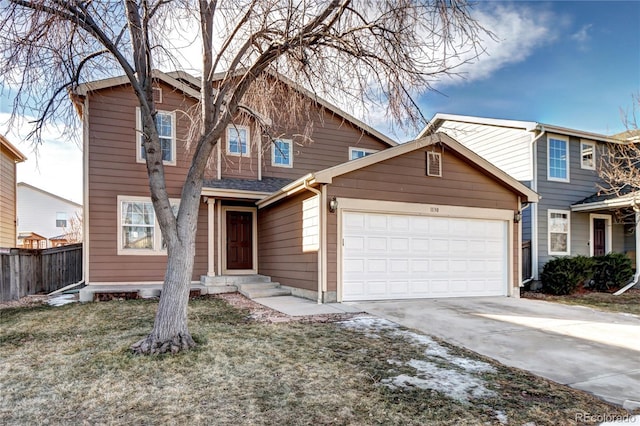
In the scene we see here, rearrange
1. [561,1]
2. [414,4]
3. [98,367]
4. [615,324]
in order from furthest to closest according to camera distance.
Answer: [561,1] < [615,324] < [414,4] < [98,367]

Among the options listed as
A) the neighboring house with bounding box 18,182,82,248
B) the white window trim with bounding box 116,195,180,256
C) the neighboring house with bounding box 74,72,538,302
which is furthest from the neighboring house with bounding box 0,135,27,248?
the neighboring house with bounding box 18,182,82,248

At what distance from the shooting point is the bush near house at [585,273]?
11.4 meters

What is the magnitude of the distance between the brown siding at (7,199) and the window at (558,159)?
60.9 feet

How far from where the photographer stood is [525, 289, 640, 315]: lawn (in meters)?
8.98

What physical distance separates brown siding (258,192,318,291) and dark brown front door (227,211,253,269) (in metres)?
0.30

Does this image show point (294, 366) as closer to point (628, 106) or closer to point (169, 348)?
point (169, 348)

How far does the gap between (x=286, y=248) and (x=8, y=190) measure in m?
11.9

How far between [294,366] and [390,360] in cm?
109

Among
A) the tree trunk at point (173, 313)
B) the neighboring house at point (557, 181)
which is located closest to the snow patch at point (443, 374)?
the tree trunk at point (173, 313)

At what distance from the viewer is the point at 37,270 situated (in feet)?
34.4

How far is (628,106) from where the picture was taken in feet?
35.7

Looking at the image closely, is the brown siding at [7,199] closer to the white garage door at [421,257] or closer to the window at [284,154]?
the window at [284,154]

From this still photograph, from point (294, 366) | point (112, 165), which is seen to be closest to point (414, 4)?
point (294, 366)

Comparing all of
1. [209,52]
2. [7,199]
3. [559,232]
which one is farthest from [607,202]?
[7,199]
